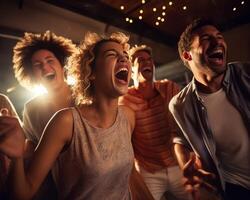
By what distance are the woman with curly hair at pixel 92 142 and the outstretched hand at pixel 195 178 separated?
51cm

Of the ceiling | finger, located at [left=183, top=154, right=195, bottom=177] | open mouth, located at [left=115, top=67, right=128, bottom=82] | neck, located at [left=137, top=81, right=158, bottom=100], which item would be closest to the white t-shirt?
finger, located at [left=183, top=154, right=195, bottom=177]

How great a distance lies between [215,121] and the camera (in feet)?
8.23

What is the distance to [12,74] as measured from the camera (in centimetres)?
584

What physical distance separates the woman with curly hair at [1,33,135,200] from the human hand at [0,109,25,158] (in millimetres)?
76

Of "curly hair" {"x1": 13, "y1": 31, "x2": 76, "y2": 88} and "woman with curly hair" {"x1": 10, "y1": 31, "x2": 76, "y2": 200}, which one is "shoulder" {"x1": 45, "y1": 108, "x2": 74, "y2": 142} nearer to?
"woman with curly hair" {"x1": 10, "y1": 31, "x2": 76, "y2": 200}

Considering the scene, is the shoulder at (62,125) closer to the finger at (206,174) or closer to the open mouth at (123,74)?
the open mouth at (123,74)

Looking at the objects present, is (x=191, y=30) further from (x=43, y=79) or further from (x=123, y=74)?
(x=43, y=79)

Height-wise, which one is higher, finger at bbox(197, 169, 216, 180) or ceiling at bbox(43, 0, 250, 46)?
ceiling at bbox(43, 0, 250, 46)

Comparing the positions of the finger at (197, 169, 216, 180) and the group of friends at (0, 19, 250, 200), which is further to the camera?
the finger at (197, 169, 216, 180)

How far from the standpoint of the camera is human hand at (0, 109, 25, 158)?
4.70 ft

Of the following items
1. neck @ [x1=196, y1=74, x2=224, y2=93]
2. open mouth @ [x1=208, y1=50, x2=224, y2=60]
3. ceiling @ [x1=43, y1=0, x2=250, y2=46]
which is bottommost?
neck @ [x1=196, y1=74, x2=224, y2=93]

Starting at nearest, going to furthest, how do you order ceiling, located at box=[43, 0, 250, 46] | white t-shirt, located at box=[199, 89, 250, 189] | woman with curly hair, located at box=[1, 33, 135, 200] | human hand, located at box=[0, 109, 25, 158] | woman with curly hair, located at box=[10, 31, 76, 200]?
1. human hand, located at box=[0, 109, 25, 158]
2. woman with curly hair, located at box=[1, 33, 135, 200]
3. white t-shirt, located at box=[199, 89, 250, 189]
4. woman with curly hair, located at box=[10, 31, 76, 200]
5. ceiling, located at box=[43, 0, 250, 46]

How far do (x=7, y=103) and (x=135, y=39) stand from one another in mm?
4044

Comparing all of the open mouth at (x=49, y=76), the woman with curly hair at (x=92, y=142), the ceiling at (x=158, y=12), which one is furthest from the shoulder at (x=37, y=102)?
the ceiling at (x=158, y=12)
